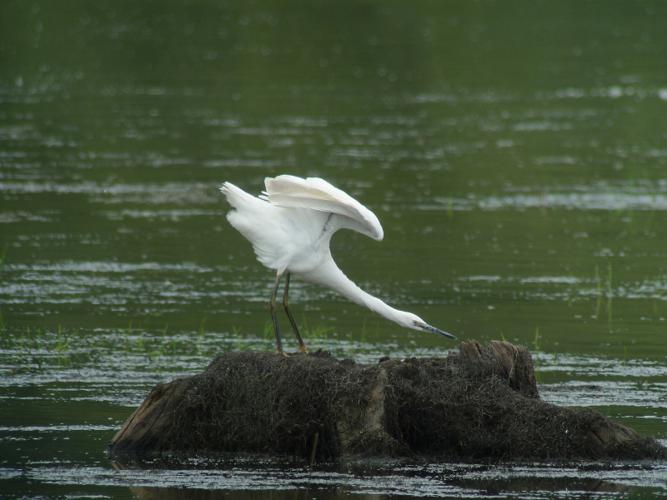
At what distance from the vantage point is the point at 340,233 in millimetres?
22016

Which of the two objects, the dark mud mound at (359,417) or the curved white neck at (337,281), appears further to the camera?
the curved white neck at (337,281)

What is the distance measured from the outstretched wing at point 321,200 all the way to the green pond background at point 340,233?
200 centimetres

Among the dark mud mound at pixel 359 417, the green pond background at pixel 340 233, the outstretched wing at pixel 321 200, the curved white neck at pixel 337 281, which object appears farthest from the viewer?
the curved white neck at pixel 337 281

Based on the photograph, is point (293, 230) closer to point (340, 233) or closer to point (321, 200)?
point (321, 200)

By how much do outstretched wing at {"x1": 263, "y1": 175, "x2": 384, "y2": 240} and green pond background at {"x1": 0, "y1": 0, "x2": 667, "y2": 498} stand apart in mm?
1996

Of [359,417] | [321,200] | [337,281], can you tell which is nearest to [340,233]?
[337,281]

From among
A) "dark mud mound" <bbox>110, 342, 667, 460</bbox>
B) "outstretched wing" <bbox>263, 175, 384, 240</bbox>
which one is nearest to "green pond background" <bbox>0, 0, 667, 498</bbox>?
"dark mud mound" <bbox>110, 342, 667, 460</bbox>

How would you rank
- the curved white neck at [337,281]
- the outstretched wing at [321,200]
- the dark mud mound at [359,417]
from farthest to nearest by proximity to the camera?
1. the curved white neck at [337,281]
2. the outstretched wing at [321,200]
3. the dark mud mound at [359,417]

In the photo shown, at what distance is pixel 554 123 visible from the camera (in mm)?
29391

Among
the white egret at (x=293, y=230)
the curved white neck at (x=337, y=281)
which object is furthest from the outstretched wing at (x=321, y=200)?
the curved white neck at (x=337, y=281)

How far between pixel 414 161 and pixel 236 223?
13367 mm

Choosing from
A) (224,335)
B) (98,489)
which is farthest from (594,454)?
(224,335)

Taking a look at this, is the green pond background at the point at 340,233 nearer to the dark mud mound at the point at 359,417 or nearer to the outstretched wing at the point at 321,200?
the dark mud mound at the point at 359,417

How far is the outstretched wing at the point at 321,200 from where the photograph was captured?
12.4 m
